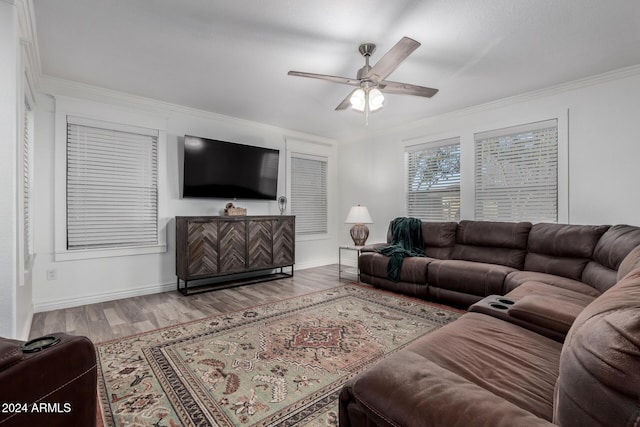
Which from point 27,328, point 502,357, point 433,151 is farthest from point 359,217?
point 27,328

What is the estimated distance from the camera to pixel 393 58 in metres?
2.19

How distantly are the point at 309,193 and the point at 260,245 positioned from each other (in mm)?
1683

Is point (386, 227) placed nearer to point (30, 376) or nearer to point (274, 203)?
point (274, 203)

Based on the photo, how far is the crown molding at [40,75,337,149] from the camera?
10.6 ft

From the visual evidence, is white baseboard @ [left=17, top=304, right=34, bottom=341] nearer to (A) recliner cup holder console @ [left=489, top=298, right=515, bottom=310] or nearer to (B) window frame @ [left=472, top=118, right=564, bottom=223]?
(A) recliner cup holder console @ [left=489, top=298, right=515, bottom=310]

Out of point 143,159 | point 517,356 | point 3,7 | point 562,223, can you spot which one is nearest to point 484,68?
point 562,223

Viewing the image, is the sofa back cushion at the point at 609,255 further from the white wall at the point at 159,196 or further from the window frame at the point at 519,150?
the white wall at the point at 159,196

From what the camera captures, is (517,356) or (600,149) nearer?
(517,356)

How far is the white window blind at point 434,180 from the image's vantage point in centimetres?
440

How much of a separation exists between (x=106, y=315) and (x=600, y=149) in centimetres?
552

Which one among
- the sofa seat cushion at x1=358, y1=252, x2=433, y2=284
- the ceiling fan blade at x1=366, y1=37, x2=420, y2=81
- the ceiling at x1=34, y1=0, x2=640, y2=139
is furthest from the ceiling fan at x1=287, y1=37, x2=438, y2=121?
the sofa seat cushion at x1=358, y1=252, x2=433, y2=284

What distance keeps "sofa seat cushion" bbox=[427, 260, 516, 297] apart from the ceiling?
2.07m

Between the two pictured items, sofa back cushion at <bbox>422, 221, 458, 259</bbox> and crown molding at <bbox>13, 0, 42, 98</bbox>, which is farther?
sofa back cushion at <bbox>422, 221, 458, 259</bbox>

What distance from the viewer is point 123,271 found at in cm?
368
